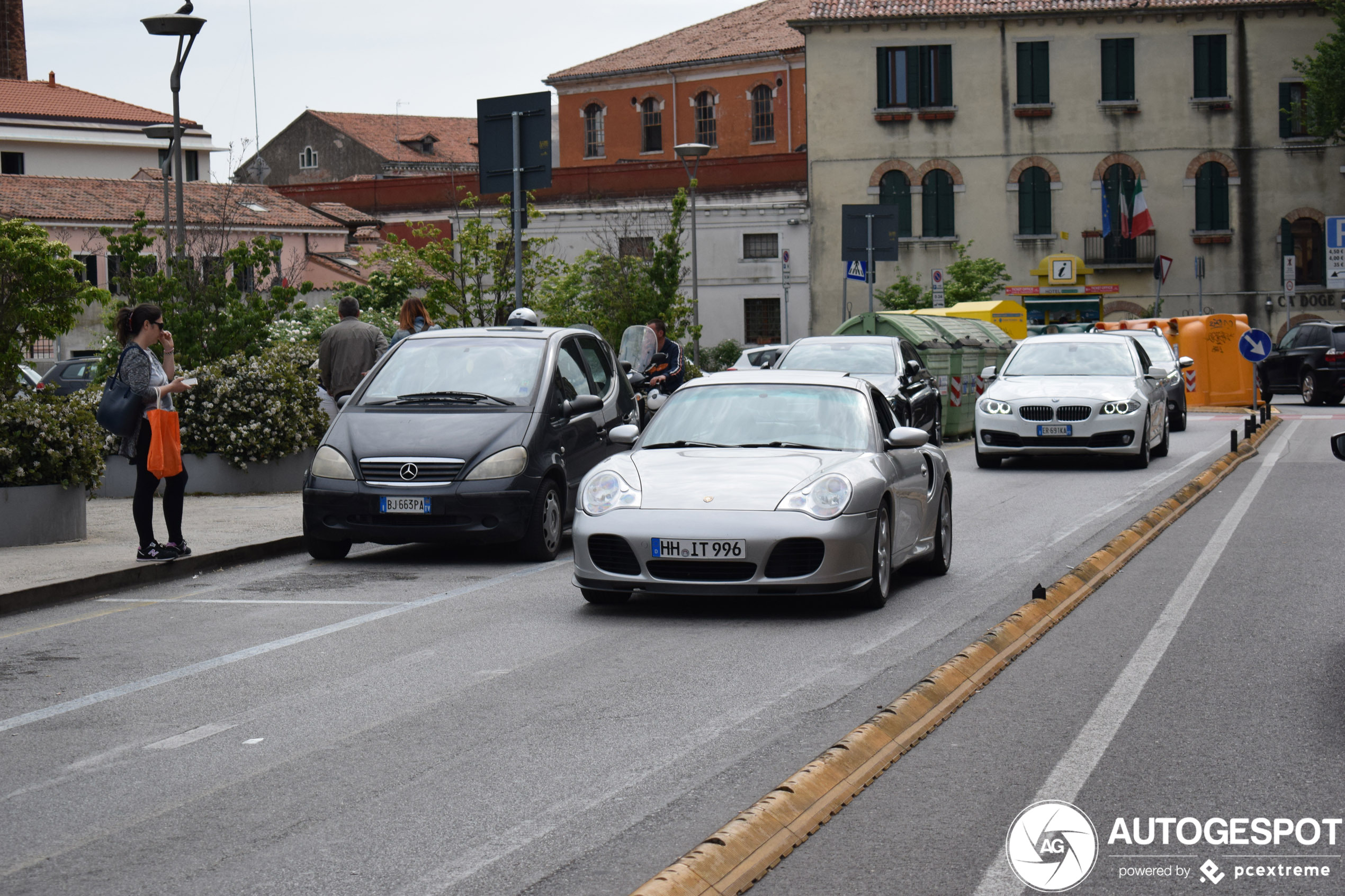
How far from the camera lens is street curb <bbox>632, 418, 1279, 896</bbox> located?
15.8 ft

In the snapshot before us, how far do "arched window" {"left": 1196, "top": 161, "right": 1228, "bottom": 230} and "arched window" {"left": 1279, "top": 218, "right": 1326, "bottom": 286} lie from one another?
184 centimetres

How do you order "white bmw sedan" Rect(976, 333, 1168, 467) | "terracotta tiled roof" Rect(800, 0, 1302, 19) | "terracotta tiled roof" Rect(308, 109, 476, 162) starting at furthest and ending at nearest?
"terracotta tiled roof" Rect(308, 109, 476, 162) → "terracotta tiled roof" Rect(800, 0, 1302, 19) → "white bmw sedan" Rect(976, 333, 1168, 467)

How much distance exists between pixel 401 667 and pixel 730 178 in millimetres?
52806

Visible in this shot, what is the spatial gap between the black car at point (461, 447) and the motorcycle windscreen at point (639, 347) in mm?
7448

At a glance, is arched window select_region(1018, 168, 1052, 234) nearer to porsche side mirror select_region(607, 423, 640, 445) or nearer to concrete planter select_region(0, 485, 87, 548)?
concrete planter select_region(0, 485, 87, 548)

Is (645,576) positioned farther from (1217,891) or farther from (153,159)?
(153,159)

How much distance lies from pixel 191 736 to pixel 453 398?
643 cm

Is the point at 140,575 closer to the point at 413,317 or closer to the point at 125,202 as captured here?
the point at 413,317

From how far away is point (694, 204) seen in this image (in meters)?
47.6

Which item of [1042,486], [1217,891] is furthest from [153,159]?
[1217,891]

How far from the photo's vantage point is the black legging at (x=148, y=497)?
1182 centimetres

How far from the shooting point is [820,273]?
189 feet

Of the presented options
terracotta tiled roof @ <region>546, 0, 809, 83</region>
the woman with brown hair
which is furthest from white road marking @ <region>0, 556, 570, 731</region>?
terracotta tiled roof @ <region>546, 0, 809, 83</region>

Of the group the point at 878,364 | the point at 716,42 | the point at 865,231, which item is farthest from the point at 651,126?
the point at 878,364
